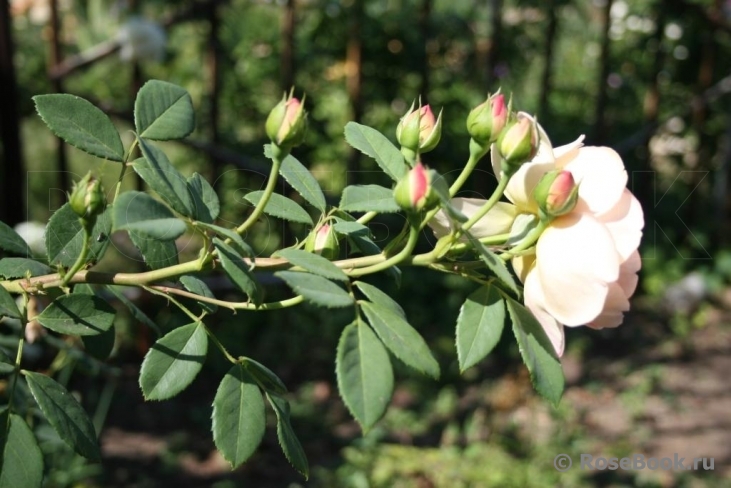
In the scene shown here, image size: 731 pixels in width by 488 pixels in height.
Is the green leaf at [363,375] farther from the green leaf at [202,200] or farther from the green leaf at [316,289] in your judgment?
the green leaf at [202,200]

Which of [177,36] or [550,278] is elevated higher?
[550,278]

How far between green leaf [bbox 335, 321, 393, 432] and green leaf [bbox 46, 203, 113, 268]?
203 millimetres

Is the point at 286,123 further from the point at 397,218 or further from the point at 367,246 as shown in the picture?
the point at 397,218

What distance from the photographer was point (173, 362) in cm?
54

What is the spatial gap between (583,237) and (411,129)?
0.14 metres

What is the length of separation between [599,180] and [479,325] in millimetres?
120

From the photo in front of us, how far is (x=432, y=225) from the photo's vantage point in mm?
535

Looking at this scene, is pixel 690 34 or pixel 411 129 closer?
pixel 411 129

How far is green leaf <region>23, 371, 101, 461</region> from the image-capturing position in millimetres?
512

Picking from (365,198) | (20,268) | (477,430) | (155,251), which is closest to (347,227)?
(365,198)

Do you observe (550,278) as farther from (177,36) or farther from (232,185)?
(177,36)

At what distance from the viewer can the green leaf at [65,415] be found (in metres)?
0.51

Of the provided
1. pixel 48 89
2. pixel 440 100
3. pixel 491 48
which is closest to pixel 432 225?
pixel 48 89

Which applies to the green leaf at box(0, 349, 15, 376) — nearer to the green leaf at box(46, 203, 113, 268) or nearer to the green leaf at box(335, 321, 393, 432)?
the green leaf at box(46, 203, 113, 268)
